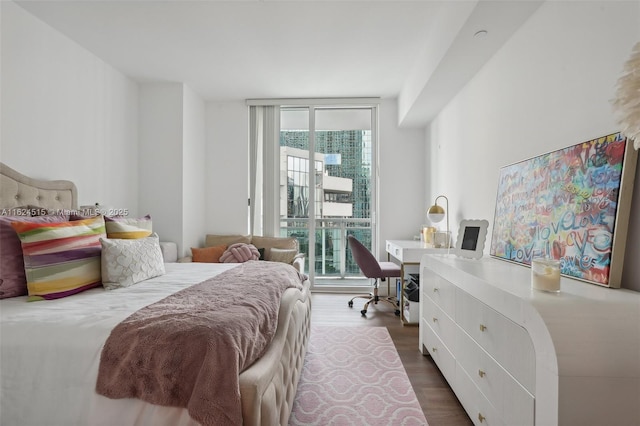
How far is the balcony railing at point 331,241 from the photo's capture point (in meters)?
4.62

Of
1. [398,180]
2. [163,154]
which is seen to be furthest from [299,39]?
[398,180]

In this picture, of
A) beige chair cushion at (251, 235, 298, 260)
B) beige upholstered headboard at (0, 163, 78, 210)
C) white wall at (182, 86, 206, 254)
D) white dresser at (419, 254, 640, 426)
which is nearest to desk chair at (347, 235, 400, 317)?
beige chair cushion at (251, 235, 298, 260)

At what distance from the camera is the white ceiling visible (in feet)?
7.72

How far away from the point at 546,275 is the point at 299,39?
2.73m

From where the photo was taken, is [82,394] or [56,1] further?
[56,1]

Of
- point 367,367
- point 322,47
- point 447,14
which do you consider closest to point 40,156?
point 322,47

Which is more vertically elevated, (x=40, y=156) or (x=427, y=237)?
(x=40, y=156)

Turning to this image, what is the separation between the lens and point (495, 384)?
1.38 m

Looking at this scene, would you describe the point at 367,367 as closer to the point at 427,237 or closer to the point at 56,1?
the point at 427,237

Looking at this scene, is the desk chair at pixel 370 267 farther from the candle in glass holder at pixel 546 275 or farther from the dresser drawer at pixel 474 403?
the candle in glass holder at pixel 546 275

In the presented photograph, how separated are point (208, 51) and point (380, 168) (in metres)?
2.62

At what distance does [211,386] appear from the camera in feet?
3.44

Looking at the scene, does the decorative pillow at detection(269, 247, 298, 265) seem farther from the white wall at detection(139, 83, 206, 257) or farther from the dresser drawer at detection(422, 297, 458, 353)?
the dresser drawer at detection(422, 297, 458, 353)

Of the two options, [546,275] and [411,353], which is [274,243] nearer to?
[411,353]
